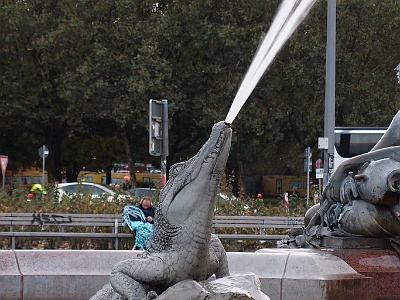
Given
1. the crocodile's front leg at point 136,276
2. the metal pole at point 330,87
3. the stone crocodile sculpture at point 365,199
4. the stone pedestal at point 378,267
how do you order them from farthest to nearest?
the metal pole at point 330,87 → the stone crocodile sculpture at point 365,199 → the stone pedestal at point 378,267 → the crocodile's front leg at point 136,276

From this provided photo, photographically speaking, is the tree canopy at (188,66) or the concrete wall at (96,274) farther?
the tree canopy at (188,66)

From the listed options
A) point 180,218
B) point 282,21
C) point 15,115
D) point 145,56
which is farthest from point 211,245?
point 15,115

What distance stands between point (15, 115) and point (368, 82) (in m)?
14.2

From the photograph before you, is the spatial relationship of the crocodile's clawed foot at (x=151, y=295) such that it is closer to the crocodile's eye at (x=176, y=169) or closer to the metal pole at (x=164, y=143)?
the crocodile's eye at (x=176, y=169)

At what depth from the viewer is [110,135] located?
42.6 metres

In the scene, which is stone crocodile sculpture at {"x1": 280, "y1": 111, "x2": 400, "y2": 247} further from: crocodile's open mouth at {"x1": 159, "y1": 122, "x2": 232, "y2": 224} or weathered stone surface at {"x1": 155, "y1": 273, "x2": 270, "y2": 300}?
crocodile's open mouth at {"x1": 159, "y1": 122, "x2": 232, "y2": 224}

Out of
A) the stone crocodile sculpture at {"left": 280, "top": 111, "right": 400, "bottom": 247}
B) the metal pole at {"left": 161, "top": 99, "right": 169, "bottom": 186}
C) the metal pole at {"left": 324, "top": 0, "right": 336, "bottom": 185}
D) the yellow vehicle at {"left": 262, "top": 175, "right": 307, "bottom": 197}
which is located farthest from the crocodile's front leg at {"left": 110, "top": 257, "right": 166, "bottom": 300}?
the yellow vehicle at {"left": 262, "top": 175, "right": 307, "bottom": 197}

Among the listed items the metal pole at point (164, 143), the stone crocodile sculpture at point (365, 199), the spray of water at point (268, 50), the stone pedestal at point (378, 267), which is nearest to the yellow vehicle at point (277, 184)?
the metal pole at point (164, 143)

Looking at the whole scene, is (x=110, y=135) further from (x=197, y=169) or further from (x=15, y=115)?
(x=197, y=169)

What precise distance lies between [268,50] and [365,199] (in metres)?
2.31

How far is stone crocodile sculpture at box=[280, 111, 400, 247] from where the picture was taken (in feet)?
24.3

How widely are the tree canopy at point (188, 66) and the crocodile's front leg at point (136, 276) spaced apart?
31.3 m

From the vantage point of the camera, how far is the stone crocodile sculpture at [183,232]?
459 cm

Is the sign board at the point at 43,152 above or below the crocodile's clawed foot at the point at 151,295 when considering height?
above
